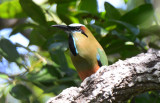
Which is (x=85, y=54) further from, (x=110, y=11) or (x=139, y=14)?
(x=139, y=14)

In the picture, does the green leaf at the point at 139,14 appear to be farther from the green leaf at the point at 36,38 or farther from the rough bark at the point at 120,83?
the rough bark at the point at 120,83

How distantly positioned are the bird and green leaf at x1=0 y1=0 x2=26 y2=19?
0.89m

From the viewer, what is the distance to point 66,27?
134 inches

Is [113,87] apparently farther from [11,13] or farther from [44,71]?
[11,13]

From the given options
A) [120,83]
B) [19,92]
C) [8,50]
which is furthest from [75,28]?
[120,83]

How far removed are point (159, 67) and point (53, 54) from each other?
1.55 metres

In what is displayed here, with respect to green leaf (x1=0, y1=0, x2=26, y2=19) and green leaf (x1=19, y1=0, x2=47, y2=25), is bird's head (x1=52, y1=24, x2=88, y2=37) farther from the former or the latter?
green leaf (x1=0, y1=0, x2=26, y2=19)

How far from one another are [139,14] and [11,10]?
5.71 feet

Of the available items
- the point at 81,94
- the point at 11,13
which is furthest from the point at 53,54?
the point at 81,94

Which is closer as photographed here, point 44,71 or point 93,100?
point 93,100

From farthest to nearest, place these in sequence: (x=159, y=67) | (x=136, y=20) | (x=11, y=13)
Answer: (x=11, y=13)
(x=136, y=20)
(x=159, y=67)

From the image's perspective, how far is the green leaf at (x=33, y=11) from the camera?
3.59 metres

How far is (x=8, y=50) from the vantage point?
3.35 meters

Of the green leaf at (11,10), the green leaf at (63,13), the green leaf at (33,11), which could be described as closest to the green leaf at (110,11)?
the green leaf at (63,13)
